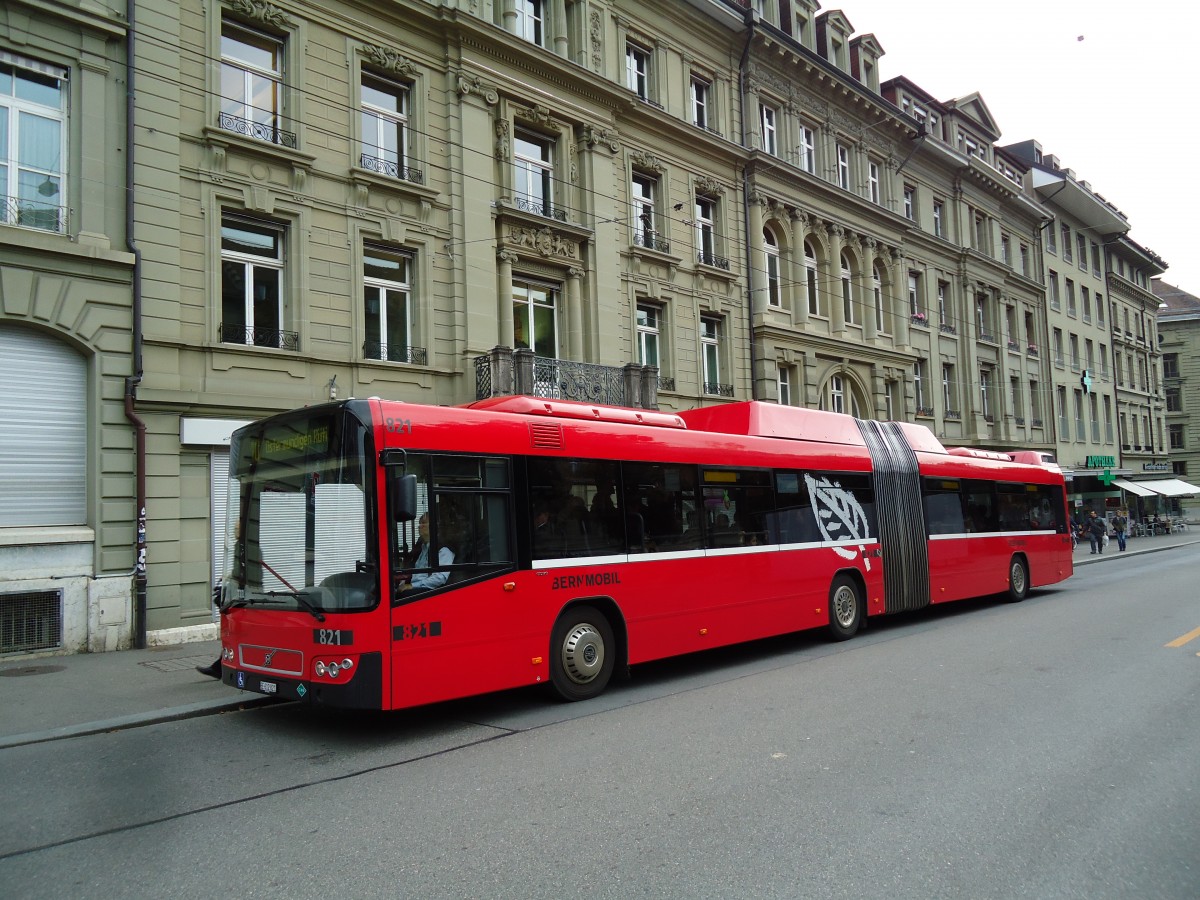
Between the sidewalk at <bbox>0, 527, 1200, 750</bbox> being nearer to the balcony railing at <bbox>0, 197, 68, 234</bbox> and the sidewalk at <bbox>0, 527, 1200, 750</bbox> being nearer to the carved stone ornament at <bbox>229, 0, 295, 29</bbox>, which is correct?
the balcony railing at <bbox>0, 197, 68, 234</bbox>

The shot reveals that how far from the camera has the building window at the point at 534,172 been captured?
62.5 ft

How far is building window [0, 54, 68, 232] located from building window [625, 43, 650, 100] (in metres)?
13.4

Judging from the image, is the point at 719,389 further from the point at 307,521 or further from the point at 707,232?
the point at 307,521

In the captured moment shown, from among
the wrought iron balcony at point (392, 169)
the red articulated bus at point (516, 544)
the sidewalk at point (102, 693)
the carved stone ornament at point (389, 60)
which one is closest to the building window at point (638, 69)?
the carved stone ornament at point (389, 60)

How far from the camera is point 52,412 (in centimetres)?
1239

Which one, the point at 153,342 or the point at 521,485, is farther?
the point at 153,342

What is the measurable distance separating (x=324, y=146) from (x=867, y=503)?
11312 mm

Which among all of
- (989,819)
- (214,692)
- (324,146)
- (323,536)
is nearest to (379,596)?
(323,536)

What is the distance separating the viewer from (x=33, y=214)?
12.2 m

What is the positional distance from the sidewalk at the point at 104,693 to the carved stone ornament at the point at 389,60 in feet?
36.5

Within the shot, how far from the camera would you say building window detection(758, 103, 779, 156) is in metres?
25.9

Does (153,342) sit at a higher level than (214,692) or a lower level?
higher

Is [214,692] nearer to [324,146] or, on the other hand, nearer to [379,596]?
[379,596]

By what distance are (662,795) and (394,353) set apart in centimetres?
1255
